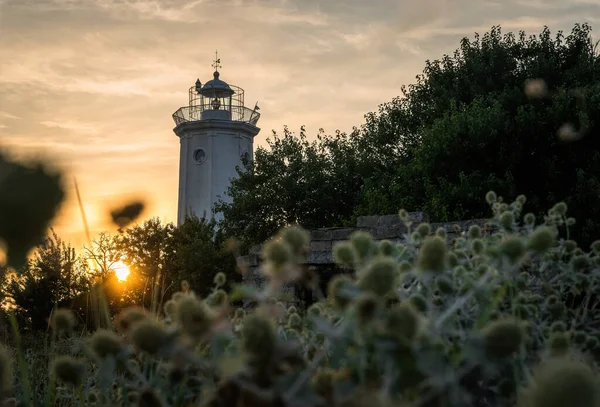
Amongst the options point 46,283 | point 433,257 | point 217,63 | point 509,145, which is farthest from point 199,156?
point 433,257

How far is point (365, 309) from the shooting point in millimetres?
917

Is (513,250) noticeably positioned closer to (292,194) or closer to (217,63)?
(292,194)

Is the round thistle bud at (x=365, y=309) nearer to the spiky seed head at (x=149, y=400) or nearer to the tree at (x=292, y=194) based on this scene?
the spiky seed head at (x=149, y=400)

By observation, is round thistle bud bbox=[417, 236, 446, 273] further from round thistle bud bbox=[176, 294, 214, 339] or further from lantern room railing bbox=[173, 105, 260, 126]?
lantern room railing bbox=[173, 105, 260, 126]

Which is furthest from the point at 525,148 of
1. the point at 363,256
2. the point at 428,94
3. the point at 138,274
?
the point at 363,256

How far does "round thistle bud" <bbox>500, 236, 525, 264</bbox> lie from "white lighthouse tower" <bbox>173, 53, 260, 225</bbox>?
77.6 feet

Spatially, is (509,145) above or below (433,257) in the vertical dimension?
above

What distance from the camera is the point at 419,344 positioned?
0.96 meters

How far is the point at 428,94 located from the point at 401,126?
113 centimetres

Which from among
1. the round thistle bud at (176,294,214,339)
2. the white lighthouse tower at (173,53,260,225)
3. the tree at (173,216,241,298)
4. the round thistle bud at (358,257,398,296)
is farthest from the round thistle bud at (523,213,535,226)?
the white lighthouse tower at (173,53,260,225)

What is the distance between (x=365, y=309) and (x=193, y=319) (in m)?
0.30

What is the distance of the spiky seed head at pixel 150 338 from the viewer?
3.40 feet

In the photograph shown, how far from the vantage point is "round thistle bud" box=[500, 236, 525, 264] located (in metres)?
1.39

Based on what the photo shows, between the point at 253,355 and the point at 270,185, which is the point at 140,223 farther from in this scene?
the point at 253,355
